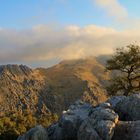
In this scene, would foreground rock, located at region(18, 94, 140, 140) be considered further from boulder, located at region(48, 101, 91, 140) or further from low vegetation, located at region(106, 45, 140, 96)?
low vegetation, located at region(106, 45, 140, 96)

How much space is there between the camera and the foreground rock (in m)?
45.6

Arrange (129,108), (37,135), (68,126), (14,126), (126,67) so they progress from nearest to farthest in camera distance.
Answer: (37,135), (68,126), (129,108), (126,67), (14,126)

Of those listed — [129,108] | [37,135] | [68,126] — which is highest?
[129,108]

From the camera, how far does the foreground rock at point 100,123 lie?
4556 cm

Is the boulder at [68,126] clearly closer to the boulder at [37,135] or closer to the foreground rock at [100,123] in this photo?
the foreground rock at [100,123]

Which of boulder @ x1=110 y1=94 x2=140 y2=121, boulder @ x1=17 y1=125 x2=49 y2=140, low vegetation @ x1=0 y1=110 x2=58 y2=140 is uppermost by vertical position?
boulder @ x1=110 y1=94 x2=140 y2=121

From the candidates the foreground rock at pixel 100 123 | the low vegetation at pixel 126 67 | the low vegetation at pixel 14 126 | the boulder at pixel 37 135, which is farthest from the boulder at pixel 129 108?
the low vegetation at pixel 14 126

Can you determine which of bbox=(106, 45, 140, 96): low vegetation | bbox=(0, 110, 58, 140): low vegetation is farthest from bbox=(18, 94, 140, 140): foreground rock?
bbox=(0, 110, 58, 140): low vegetation

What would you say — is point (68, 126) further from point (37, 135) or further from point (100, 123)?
point (100, 123)

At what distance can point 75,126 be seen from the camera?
50.3 metres

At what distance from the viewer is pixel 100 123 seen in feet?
151

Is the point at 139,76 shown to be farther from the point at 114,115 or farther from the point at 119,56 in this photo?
the point at 114,115

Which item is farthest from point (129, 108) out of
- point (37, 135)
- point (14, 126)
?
point (14, 126)

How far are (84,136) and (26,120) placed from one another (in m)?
147
